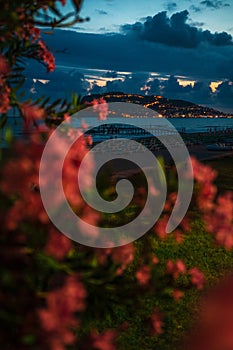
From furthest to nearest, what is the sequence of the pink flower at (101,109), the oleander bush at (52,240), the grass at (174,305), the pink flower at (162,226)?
the grass at (174,305) → the pink flower at (101,109) → the pink flower at (162,226) → the oleander bush at (52,240)

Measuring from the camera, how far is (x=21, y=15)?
3373 mm

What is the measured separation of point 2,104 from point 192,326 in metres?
6.43

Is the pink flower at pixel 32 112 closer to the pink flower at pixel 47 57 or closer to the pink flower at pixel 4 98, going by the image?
the pink flower at pixel 4 98

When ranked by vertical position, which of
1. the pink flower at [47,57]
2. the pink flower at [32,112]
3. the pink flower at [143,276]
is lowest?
the pink flower at [143,276]

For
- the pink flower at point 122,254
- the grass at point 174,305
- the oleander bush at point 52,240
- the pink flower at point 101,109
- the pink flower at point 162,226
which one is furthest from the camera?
the grass at point 174,305

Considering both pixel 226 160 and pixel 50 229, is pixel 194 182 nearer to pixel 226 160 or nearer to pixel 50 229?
pixel 50 229

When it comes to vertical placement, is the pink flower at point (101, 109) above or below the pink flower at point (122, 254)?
above

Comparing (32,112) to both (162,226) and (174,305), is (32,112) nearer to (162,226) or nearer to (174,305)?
(162,226)

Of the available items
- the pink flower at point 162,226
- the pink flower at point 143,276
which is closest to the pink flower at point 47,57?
the pink flower at point 162,226

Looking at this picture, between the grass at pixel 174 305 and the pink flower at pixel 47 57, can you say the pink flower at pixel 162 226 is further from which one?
the pink flower at pixel 47 57

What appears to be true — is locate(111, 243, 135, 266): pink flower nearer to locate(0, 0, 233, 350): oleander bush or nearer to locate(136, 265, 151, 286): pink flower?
locate(0, 0, 233, 350): oleander bush

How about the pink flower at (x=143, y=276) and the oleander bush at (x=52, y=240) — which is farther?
the pink flower at (x=143, y=276)

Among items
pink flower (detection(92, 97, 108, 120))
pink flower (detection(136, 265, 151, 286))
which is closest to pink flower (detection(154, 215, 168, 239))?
pink flower (detection(136, 265, 151, 286))

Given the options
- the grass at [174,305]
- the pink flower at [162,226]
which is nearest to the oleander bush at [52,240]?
the pink flower at [162,226]
